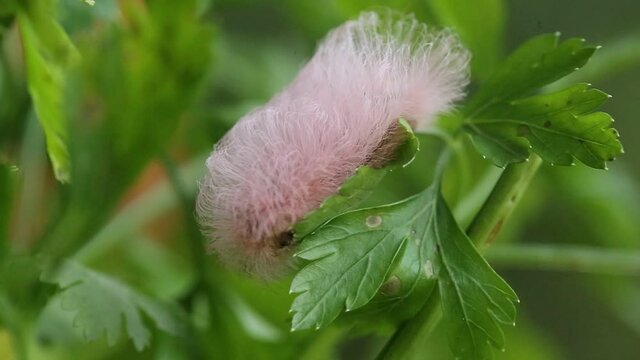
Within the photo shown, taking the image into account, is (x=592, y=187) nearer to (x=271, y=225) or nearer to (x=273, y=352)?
(x=273, y=352)

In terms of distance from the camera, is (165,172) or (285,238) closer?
(285,238)

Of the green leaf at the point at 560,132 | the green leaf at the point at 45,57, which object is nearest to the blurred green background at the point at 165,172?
the green leaf at the point at 45,57

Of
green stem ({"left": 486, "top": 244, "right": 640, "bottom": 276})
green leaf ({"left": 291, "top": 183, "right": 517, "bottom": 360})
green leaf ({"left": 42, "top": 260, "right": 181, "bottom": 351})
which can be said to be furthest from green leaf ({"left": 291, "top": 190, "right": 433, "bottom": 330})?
green stem ({"left": 486, "top": 244, "right": 640, "bottom": 276})

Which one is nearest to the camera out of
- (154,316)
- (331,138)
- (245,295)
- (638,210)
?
(331,138)

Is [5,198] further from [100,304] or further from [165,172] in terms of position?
[165,172]

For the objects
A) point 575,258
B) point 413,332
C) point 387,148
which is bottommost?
point 575,258

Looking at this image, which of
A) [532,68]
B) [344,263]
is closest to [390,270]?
[344,263]

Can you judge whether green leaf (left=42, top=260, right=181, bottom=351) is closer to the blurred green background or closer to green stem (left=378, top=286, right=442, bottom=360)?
the blurred green background

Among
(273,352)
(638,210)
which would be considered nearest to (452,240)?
(273,352)
